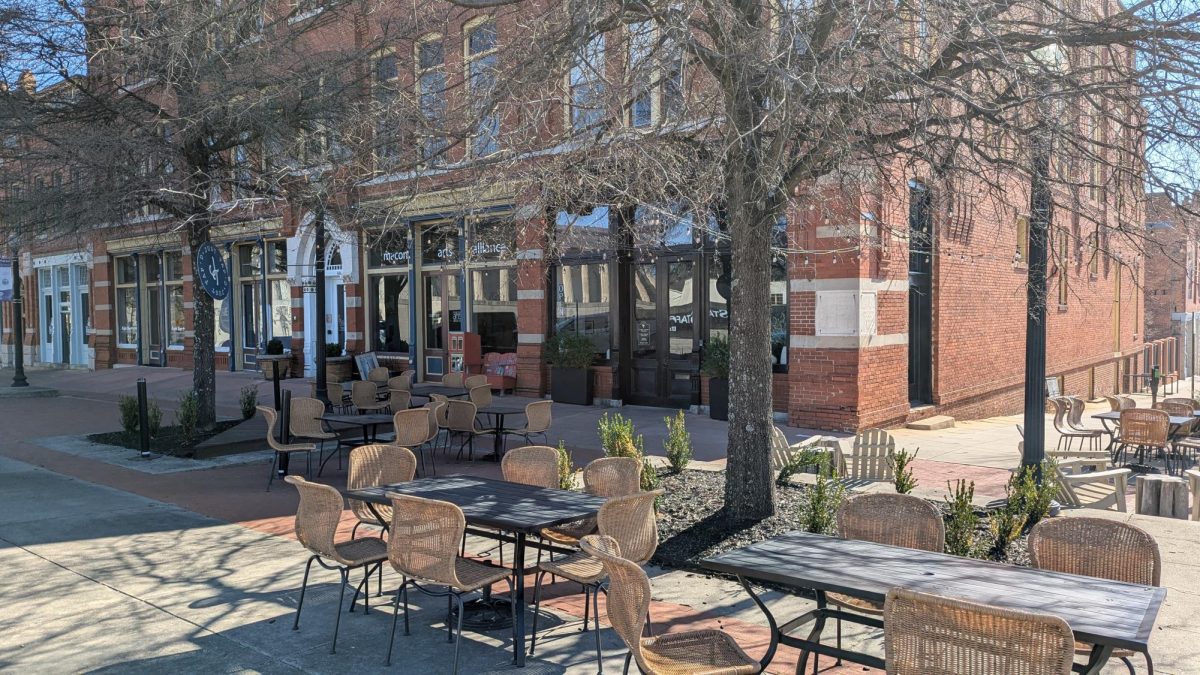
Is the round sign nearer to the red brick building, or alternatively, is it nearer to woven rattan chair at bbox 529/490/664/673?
the red brick building

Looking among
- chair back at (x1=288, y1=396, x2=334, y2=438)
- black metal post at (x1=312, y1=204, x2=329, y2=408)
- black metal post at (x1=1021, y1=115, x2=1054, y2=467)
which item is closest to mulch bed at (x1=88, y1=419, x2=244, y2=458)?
black metal post at (x1=312, y1=204, x2=329, y2=408)

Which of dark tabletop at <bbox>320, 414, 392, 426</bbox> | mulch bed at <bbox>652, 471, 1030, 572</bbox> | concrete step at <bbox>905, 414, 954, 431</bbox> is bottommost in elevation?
concrete step at <bbox>905, 414, 954, 431</bbox>

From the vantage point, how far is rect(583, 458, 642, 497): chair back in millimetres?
6512

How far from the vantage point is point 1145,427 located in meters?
11.9

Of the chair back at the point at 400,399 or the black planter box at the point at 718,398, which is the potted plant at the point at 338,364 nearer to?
the chair back at the point at 400,399

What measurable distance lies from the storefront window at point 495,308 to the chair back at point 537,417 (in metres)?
7.40

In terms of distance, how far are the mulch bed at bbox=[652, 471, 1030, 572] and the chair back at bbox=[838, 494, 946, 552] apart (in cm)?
124

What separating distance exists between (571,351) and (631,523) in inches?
459

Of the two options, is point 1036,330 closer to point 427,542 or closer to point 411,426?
point 427,542

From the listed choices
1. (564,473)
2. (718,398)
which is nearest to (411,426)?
(564,473)

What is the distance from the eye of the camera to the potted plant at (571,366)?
16828 millimetres

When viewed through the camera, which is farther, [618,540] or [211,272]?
[211,272]

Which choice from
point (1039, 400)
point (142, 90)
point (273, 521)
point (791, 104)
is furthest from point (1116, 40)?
point (142, 90)

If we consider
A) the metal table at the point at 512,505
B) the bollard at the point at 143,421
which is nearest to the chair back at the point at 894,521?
the metal table at the point at 512,505
